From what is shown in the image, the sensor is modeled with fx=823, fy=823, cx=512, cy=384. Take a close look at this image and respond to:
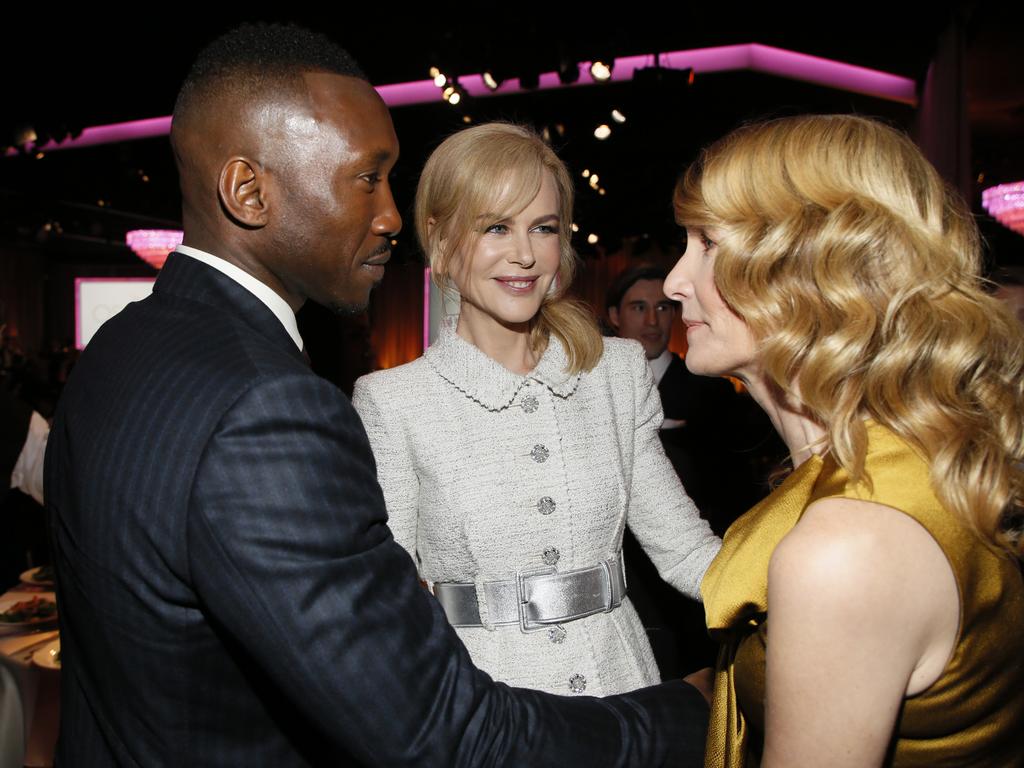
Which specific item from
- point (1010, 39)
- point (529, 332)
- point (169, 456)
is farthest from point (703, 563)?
point (1010, 39)

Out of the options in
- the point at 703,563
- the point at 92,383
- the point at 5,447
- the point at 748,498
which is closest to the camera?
the point at 92,383

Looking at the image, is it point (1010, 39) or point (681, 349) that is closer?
point (1010, 39)

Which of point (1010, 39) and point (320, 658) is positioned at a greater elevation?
point (1010, 39)

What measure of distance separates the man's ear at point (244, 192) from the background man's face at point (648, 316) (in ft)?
10.5

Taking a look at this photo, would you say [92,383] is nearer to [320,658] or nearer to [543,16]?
[320,658]

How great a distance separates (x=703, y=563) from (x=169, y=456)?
1.19 metres

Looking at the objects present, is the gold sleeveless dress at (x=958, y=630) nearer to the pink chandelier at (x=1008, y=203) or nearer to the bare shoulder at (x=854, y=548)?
the bare shoulder at (x=854, y=548)

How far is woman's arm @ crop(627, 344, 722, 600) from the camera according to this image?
1746 millimetres

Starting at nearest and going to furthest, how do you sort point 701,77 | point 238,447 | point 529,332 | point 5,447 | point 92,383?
1. point 238,447
2. point 92,383
3. point 529,332
4. point 5,447
5. point 701,77

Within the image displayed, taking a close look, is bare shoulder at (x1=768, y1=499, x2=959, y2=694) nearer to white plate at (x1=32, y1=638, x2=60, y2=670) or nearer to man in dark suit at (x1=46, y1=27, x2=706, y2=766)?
man in dark suit at (x1=46, y1=27, x2=706, y2=766)

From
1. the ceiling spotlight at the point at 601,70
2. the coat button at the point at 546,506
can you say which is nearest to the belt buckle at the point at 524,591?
the coat button at the point at 546,506

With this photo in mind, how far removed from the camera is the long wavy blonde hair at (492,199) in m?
1.76

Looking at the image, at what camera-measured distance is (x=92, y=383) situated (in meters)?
0.97

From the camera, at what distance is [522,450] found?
1732 millimetres
